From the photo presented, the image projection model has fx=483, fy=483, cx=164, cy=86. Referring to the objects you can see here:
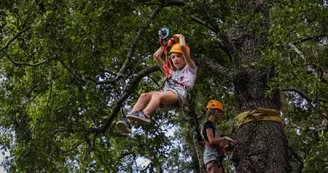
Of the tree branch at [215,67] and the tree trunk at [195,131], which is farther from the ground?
the tree trunk at [195,131]

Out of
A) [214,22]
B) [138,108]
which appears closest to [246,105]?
[214,22]

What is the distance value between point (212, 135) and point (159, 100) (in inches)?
59.1

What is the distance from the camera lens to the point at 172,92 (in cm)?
542

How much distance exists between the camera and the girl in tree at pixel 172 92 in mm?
5043

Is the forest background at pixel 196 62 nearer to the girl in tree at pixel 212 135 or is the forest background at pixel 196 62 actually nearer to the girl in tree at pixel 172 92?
the girl in tree at pixel 212 135

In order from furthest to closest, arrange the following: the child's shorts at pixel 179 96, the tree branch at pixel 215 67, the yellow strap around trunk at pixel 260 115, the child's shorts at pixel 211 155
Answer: the tree branch at pixel 215 67 → the child's shorts at pixel 211 155 → the yellow strap around trunk at pixel 260 115 → the child's shorts at pixel 179 96

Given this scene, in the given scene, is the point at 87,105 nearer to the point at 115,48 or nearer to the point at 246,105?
the point at 115,48

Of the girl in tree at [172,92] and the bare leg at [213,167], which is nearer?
the girl in tree at [172,92]

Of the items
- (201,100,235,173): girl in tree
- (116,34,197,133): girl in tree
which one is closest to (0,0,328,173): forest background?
(201,100,235,173): girl in tree

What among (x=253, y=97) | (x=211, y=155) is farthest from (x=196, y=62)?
(x=211, y=155)

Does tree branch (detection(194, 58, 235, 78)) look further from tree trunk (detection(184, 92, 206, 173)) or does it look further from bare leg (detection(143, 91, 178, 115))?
tree trunk (detection(184, 92, 206, 173))

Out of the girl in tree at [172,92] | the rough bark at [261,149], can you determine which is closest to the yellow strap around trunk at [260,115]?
the rough bark at [261,149]

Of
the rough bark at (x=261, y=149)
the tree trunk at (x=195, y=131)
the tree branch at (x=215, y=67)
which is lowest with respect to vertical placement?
the rough bark at (x=261, y=149)

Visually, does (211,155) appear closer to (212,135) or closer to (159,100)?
(212,135)
